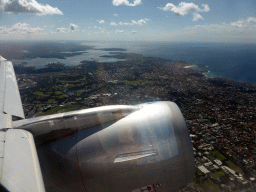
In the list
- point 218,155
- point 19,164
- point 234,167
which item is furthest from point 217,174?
point 19,164

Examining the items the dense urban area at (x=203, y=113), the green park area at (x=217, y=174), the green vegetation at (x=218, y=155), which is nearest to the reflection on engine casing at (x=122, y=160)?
the dense urban area at (x=203, y=113)

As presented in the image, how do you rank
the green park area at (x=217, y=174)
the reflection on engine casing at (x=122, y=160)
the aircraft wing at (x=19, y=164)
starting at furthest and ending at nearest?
1. the green park area at (x=217, y=174)
2. the reflection on engine casing at (x=122, y=160)
3. the aircraft wing at (x=19, y=164)

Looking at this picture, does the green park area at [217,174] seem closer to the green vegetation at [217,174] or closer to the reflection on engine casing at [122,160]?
the green vegetation at [217,174]

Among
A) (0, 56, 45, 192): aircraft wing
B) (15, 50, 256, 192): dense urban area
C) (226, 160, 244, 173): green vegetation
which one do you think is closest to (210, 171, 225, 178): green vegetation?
(15, 50, 256, 192): dense urban area

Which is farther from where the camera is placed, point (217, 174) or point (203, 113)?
point (203, 113)

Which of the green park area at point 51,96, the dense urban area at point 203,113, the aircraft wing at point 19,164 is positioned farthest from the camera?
the green park area at point 51,96

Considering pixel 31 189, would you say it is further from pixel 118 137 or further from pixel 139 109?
pixel 139 109

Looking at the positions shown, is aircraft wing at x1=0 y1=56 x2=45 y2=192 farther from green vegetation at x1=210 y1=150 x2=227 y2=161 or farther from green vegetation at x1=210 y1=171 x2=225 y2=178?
green vegetation at x1=210 y1=150 x2=227 y2=161

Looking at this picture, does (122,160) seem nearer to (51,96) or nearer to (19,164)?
(19,164)
